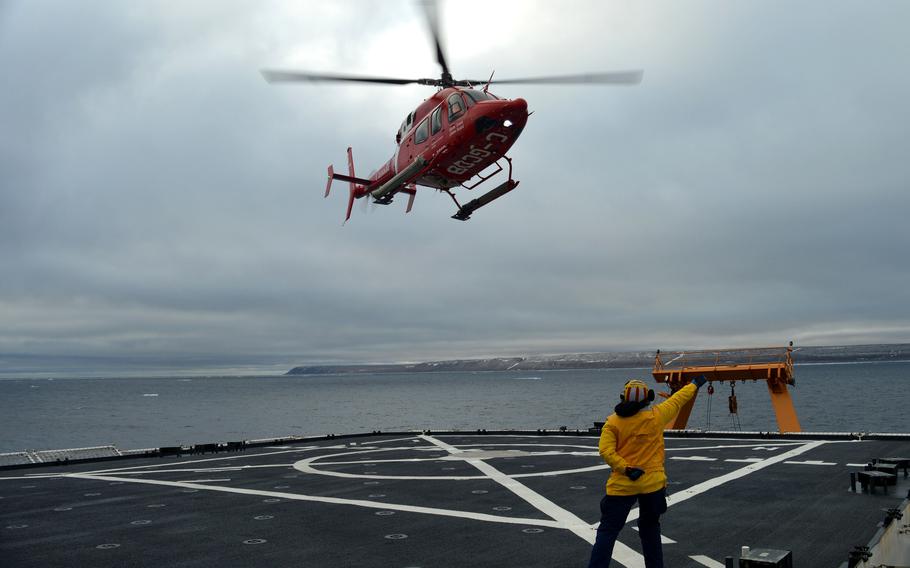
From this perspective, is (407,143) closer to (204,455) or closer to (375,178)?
(375,178)

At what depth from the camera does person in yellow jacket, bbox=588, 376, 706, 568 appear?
24.6ft

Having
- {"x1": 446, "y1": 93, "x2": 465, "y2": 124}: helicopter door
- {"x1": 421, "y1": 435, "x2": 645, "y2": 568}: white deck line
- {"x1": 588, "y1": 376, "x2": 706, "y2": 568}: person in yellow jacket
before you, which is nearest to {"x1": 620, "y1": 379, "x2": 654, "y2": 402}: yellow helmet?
{"x1": 588, "y1": 376, "x2": 706, "y2": 568}: person in yellow jacket

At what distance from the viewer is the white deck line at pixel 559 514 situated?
33.2 feet

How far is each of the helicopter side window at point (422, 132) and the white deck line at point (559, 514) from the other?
11.6m

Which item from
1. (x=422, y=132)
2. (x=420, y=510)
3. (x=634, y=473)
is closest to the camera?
(x=634, y=473)

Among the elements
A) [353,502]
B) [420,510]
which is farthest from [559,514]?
[353,502]

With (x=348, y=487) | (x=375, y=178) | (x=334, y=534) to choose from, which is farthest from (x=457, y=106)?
(x=334, y=534)

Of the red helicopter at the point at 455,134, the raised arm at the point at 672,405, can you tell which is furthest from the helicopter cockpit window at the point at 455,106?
the raised arm at the point at 672,405

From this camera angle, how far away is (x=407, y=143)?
2378 cm

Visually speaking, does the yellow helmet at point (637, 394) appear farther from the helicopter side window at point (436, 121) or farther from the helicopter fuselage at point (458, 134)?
the helicopter side window at point (436, 121)

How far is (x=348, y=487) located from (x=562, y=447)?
11.6 meters

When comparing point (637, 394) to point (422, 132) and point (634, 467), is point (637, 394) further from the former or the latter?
point (422, 132)

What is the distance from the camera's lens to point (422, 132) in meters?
22.6

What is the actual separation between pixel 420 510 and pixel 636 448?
7881 millimetres
